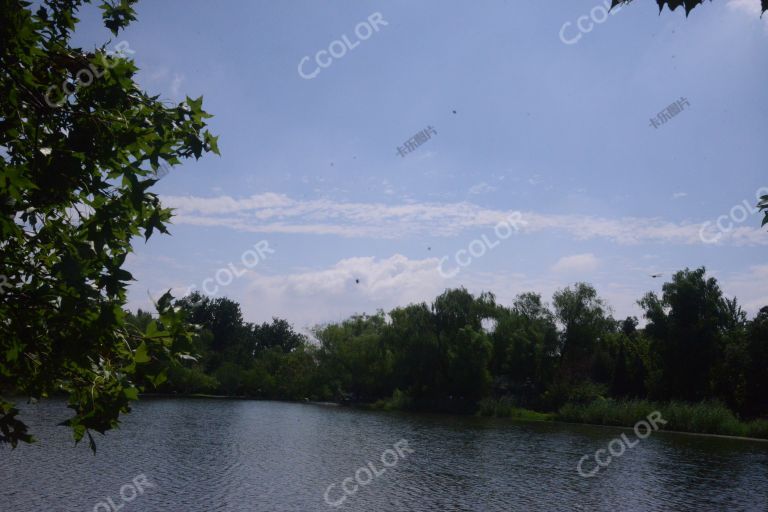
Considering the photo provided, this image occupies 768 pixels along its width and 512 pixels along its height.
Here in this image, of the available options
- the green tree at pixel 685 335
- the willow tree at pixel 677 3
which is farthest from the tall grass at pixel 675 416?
the willow tree at pixel 677 3

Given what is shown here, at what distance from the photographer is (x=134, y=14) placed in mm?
4418

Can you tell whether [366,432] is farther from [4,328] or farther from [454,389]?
[4,328]

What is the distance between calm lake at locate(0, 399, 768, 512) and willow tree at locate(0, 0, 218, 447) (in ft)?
52.7

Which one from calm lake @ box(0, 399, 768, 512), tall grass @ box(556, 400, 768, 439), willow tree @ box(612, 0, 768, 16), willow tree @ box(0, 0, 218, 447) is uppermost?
willow tree @ box(612, 0, 768, 16)

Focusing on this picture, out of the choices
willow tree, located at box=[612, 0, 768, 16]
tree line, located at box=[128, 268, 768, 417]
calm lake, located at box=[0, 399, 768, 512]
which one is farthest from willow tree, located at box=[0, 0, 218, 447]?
tree line, located at box=[128, 268, 768, 417]

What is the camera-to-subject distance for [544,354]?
62.7m

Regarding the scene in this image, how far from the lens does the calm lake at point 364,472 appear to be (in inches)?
758

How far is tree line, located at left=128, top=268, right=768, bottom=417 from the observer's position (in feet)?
166

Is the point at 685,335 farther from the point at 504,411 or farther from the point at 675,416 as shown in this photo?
the point at 504,411

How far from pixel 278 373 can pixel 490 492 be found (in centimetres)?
7062

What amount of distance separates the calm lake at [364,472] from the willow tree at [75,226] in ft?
52.7

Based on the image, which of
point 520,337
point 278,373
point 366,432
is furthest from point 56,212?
point 278,373

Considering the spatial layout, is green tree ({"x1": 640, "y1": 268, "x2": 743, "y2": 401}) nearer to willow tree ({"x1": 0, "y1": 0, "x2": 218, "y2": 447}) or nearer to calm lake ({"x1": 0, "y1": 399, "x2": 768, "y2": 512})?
calm lake ({"x1": 0, "y1": 399, "x2": 768, "y2": 512})

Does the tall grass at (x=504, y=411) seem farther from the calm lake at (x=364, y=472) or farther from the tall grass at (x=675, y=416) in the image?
the calm lake at (x=364, y=472)
